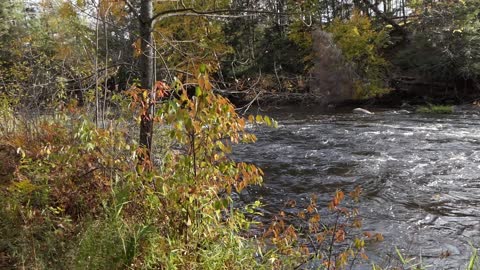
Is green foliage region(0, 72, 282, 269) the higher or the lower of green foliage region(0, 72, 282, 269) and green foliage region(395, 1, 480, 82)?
the lower

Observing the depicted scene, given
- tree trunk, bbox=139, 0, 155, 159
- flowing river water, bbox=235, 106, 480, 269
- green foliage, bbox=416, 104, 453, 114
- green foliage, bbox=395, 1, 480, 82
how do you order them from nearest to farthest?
tree trunk, bbox=139, 0, 155, 159 → flowing river water, bbox=235, 106, 480, 269 → green foliage, bbox=416, 104, 453, 114 → green foliage, bbox=395, 1, 480, 82

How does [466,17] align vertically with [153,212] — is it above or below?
above

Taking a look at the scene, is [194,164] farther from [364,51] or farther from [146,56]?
[364,51]

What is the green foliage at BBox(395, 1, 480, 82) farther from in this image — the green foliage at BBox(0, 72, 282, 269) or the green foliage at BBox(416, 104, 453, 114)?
the green foliage at BBox(0, 72, 282, 269)

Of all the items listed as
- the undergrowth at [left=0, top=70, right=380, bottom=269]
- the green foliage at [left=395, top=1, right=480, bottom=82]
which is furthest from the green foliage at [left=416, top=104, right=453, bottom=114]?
the undergrowth at [left=0, top=70, right=380, bottom=269]

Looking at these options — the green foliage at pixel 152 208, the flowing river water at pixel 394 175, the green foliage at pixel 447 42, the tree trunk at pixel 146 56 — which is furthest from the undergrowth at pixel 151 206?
the green foliage at pixel 447 42

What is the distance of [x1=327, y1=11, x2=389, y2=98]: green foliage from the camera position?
23297 millimetres

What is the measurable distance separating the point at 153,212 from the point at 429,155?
859 cm

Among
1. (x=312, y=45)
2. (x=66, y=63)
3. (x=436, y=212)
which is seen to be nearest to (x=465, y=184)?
(x=436, y=212)

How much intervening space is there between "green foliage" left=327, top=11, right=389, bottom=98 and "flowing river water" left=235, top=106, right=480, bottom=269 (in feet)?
24.7

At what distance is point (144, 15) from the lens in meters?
4.18

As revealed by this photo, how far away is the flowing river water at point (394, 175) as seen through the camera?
5723 millimetres

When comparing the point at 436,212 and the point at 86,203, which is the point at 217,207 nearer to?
the point at 86,203

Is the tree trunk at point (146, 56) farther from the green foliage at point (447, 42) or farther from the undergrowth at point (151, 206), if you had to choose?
the green foliage at point (447, 42)
